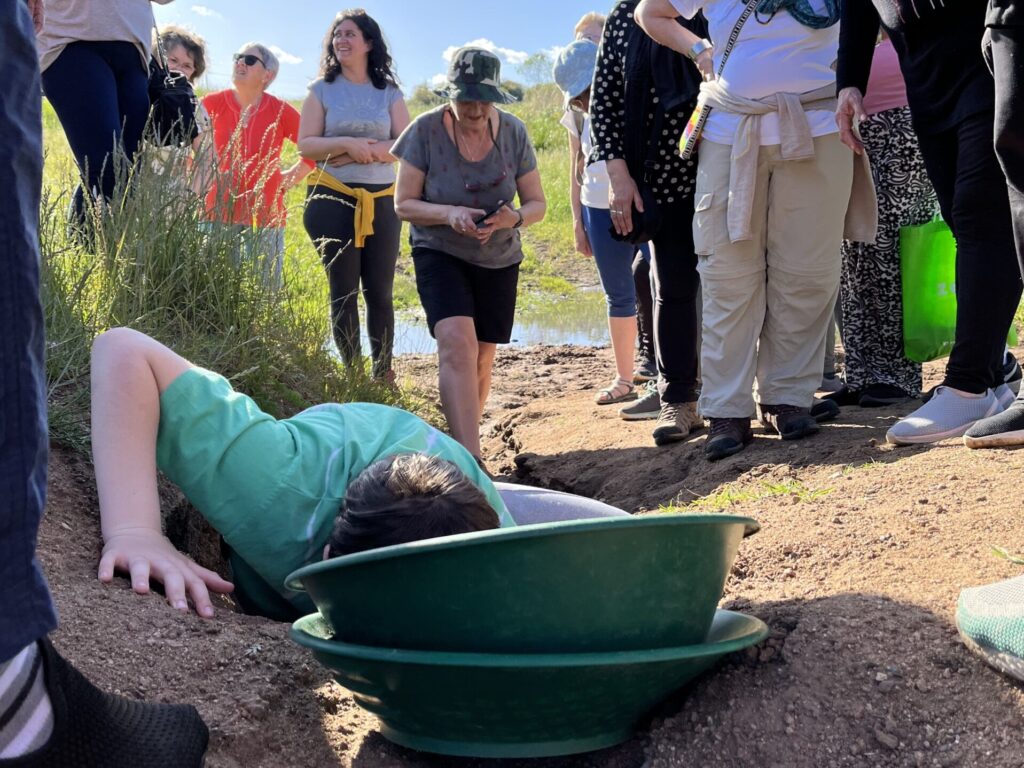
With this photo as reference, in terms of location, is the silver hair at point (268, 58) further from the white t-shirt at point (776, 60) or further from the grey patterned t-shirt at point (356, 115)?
the white t-shirt at point (776, 60)

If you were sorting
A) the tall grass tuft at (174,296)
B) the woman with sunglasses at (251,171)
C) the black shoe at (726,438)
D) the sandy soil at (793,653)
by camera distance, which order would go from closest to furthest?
1. the sandy soil at (793,653)
2. the tall grass tuft at (174,296)
3. the black shoe at (726,438)
4. the woman with sunglasses at (251,171)

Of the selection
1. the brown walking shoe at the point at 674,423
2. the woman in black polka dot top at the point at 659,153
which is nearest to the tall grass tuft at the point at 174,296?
the brown walking shoe at the point at 674,423

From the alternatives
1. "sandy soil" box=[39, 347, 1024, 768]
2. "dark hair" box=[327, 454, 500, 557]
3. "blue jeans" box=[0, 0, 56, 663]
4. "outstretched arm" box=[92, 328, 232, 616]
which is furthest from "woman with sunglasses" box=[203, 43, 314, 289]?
"blue jeans" box=[0, 0, 56, 663]

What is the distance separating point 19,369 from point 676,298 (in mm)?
3470

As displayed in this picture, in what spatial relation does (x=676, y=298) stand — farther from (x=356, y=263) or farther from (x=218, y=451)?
(x=218, y=451)

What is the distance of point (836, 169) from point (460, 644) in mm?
2767

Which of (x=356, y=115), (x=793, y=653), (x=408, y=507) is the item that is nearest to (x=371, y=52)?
(x=356, y=115)

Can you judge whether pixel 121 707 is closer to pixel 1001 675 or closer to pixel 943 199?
pixel 1001 675

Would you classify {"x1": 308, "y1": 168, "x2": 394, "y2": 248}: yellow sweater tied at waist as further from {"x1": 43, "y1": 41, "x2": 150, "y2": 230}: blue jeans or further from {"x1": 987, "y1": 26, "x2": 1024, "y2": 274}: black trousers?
{"x1": 987, "y1": 26, "x2": 1024, "y2": 274}: black trousers

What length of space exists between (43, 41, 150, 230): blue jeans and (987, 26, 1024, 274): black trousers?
3.15 m

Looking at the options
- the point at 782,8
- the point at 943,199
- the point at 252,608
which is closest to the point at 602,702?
the point at 252,608

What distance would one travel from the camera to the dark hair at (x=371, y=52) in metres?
6.00

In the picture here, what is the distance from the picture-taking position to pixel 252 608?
8.93 ft

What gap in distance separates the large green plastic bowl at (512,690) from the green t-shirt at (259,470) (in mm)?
312
